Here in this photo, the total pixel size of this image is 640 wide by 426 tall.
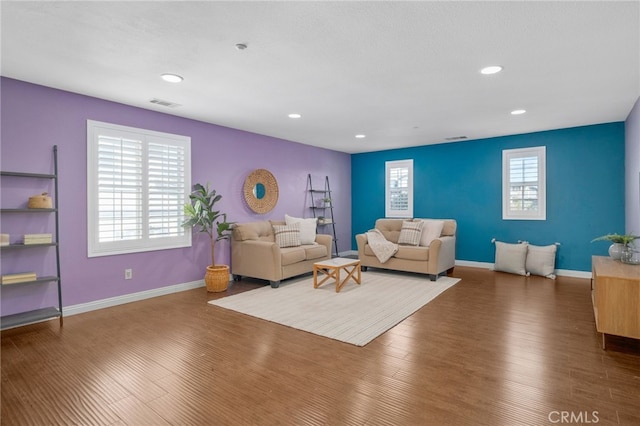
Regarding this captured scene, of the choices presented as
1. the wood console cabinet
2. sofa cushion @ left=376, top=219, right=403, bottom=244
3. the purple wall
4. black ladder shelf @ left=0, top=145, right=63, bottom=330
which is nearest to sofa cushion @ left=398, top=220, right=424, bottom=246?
sofa cushion @ left=376, top=219, right=403, bottom=244

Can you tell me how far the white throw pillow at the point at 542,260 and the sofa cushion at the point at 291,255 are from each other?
3680 millimetres

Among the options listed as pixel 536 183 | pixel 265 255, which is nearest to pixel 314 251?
pixel 265 255

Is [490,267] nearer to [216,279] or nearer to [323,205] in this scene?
[323,205]

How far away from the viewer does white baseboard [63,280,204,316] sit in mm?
3797

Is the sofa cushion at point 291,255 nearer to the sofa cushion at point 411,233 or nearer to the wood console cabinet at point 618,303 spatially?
the sofa cushion at point 411,233

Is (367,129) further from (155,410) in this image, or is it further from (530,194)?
(155,410)

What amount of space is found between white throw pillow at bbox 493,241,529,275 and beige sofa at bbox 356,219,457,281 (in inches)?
31.9

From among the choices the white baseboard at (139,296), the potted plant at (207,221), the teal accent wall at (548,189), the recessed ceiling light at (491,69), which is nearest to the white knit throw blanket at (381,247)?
the teal accent wall at (548,189)

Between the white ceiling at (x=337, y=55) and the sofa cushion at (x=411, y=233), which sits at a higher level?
the white ceiling at (x=337, y=55)

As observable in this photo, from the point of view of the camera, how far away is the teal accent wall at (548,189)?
5.30m

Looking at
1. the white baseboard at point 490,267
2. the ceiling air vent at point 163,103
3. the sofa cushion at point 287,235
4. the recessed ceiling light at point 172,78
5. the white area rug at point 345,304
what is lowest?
the white area rug at point 345,304

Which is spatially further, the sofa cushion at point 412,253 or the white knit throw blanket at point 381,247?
the white knit throw blanket at point 381,247

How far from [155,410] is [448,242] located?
188 inches

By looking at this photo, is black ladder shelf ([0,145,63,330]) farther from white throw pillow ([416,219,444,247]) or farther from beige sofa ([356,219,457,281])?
white throw pillow ([416,219,444,247])
